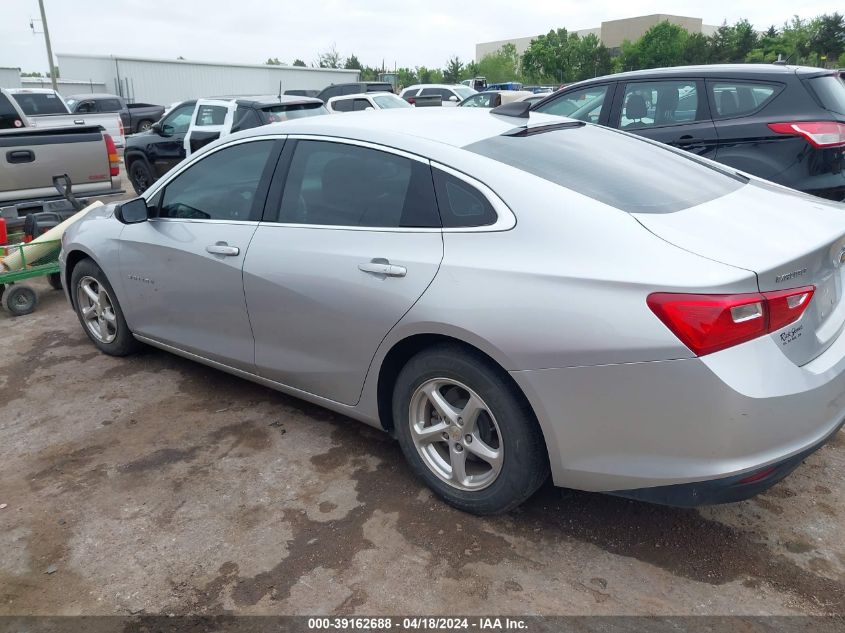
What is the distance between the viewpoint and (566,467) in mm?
2617

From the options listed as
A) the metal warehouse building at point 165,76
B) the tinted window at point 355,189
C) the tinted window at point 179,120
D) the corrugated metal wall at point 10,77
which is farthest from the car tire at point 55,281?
the metal warehouse building at point 165,76

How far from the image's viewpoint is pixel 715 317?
7.38 feet

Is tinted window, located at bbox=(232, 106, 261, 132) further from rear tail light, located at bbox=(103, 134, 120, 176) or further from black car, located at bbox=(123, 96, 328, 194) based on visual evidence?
rear tail light, located at bbox=(103, 134, 120, 176)

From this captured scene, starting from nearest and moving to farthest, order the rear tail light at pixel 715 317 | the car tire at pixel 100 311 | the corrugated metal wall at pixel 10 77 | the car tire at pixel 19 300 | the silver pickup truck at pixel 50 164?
the rear tail light at pixel 715 317
the car tire at pixel 100 311
the car tire at pixel 19 300
the silver pickup truck at pixel 50 164
the corrugated metal wall at pixel 10 77

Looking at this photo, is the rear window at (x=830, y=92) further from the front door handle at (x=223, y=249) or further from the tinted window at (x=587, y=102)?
the front door handle at (x=223, y=249)

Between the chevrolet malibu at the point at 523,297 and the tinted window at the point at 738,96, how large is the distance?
2603 mm

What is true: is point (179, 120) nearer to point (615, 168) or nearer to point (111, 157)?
point (111, 157)

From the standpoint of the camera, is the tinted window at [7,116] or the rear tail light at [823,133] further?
the tinted window at [7,116]

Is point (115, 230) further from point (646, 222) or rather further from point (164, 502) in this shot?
point (646, 222)

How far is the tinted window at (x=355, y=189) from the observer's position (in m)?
3.07

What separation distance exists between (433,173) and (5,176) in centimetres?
602

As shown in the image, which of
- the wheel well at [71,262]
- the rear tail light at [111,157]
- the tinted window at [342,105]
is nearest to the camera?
the wheel well at [71,262]

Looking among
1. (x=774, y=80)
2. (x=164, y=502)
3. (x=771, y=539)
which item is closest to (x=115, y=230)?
(x=164, y=502)

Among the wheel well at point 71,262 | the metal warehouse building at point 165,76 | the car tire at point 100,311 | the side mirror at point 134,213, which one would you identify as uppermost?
the metal warehouse building at point 165,76
